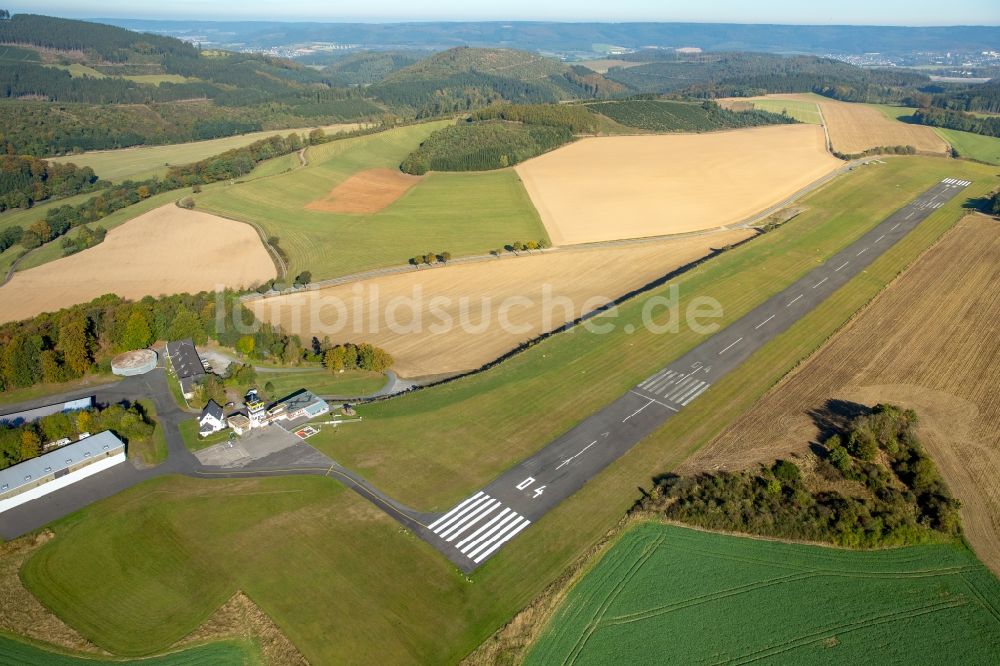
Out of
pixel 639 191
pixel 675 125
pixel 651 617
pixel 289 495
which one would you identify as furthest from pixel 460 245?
pixel 675 125

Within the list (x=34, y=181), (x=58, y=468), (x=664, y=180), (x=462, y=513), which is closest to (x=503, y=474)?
(x=462, y=513)

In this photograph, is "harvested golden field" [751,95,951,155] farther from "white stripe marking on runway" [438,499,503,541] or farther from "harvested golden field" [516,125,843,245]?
"white stripe marking on runway" [438,499,503,541]

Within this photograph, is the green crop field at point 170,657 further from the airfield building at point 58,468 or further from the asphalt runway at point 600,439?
the airfield building at point 58,468

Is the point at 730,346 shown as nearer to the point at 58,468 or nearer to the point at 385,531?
the point at 385,531

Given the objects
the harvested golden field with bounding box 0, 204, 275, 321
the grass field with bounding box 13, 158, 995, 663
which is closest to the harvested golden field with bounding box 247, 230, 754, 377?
the grass field with bounding box 13, 158, 995, 663

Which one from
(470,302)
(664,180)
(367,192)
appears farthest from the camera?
(664,180)
